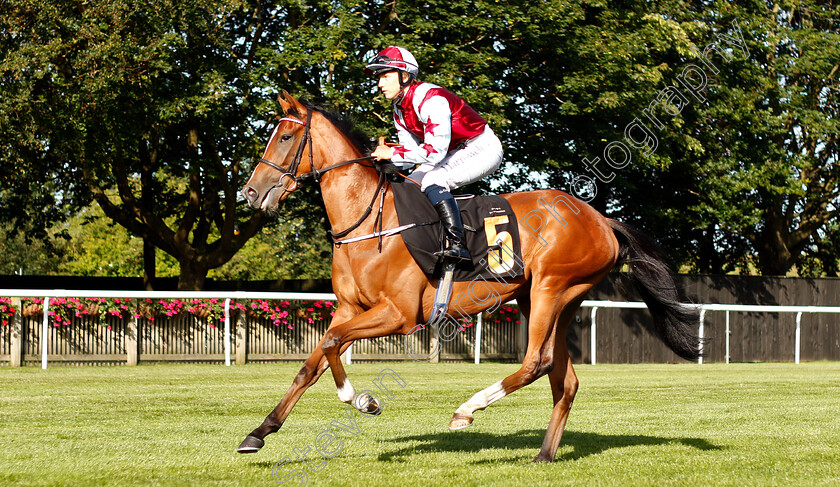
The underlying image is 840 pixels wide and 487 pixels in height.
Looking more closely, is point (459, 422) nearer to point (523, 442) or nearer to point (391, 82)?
point (523, 442)

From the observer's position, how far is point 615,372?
1467cm

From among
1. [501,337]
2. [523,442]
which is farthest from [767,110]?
[523,442]

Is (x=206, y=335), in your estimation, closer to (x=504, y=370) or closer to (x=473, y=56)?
(x=504, y=370)

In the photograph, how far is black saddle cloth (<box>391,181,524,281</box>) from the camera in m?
5.40

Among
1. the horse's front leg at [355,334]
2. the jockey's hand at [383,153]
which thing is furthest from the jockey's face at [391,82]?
the horse's front leg at [355,334]

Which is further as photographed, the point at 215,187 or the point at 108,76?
the point at 215,187

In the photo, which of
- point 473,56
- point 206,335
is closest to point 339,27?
Result: point 473,56

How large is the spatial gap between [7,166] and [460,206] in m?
14.5

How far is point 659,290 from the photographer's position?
634 centimetres

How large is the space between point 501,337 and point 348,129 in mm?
12030

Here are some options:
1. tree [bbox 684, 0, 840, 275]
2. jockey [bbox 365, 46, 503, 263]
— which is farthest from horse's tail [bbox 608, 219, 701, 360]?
tree [bbox 684, 0, 840, 275]

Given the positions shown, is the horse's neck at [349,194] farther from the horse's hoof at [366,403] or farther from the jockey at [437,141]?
the horse's hoof at [366,403]

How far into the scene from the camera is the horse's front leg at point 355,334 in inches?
198

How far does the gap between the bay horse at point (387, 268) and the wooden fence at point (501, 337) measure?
557 cm
